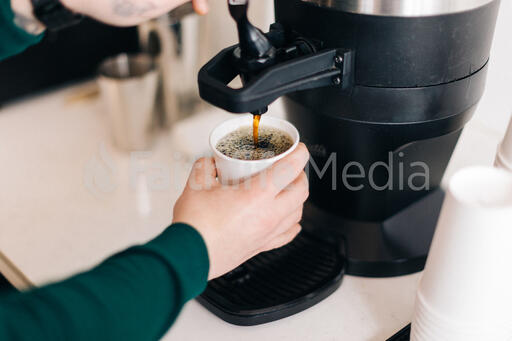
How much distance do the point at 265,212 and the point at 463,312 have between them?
0.74ft

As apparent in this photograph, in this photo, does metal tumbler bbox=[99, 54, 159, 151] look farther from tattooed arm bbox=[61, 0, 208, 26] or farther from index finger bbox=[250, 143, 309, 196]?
index finger bbox=[250, 143, 309, 196]

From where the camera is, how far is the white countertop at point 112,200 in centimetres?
69

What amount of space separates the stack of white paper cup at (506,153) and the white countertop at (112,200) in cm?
21

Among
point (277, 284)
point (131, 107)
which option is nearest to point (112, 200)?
point (131, 107)

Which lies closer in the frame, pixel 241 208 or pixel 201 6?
pixel 241 208

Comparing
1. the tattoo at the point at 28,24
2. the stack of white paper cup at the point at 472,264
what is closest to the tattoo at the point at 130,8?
the tattoo at the point at 28,24

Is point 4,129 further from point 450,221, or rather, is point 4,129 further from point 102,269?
point 450,221

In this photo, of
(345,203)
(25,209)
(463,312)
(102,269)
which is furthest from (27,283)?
(463,312)

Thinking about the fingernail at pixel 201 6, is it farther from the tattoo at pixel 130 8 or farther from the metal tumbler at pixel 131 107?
the metal tumbler at pixel 131 107

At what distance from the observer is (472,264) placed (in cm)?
49

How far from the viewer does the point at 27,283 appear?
0.77m

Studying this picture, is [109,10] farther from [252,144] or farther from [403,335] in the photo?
[403,335]

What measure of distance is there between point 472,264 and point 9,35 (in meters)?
0.69

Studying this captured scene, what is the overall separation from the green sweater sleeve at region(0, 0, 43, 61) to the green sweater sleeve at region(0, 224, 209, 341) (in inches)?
16.9
